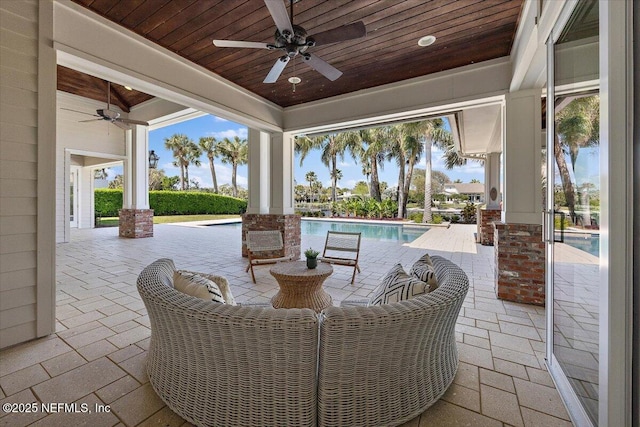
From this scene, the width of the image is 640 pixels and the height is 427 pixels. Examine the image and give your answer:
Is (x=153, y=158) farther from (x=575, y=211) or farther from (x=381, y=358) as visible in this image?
(x=575, y=211)

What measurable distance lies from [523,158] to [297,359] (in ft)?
11.9

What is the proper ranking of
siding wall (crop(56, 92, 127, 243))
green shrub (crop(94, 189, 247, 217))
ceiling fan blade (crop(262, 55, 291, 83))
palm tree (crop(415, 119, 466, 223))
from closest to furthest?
ceiling fan blade (crop(262, 55, 291, 83)) < siding wall (crop(56, 92, 127, 243)) < palm tree (crop(415, 119, 466, 223)) < green shrub (crop(94, 189, 247, 217))

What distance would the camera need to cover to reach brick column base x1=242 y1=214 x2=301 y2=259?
221 inches

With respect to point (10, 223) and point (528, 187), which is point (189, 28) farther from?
point (528, 187)

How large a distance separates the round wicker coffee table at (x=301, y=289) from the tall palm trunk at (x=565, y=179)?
6.56ft

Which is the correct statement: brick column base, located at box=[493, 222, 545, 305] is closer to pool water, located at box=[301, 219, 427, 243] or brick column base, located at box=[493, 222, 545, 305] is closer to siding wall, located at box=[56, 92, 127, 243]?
pool water, located at box=[301, 219, 427, 243]

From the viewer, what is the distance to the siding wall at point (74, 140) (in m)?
7.26

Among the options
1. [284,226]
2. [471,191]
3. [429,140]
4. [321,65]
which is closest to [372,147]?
[429,140]

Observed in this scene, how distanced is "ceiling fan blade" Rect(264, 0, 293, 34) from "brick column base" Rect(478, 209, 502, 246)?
7.39 metres

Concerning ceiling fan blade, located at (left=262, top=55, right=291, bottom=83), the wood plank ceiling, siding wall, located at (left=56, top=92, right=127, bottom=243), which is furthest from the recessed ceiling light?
siding wall, located at (left=56, top=92, right=127, bottom=243)

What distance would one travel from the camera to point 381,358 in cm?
138

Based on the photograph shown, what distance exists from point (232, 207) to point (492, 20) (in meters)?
19.1

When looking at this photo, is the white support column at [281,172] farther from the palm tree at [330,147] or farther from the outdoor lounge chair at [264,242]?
the palm tree at [330,147]

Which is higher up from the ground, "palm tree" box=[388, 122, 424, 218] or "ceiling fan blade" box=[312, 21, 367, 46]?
"palm tree" box=[388, 122, 424, 218]
